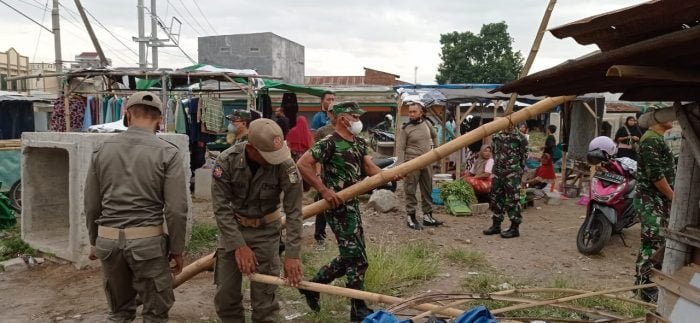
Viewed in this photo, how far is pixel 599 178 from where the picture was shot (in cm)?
644

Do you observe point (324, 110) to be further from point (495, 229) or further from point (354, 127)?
point (354, 127)

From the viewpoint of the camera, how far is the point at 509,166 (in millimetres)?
7211

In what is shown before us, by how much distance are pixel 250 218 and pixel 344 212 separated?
868 mm

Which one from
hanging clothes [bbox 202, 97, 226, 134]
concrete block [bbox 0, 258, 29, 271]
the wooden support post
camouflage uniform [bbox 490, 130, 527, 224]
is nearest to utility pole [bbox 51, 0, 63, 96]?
hanging clothes [bbox 202, 97, 226, 134]

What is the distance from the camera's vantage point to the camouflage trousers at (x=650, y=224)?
4781 millimetres

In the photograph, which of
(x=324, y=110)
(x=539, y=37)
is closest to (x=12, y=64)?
(x=324, y=110)

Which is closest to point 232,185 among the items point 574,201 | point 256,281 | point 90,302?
point 256,281

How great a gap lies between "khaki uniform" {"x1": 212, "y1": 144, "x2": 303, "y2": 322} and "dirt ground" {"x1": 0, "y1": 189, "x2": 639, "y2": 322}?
0.96 metres

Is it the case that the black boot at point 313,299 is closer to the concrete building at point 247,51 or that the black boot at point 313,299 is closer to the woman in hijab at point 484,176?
the woman in hijab at point 484,176

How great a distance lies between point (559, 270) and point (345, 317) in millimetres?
2889

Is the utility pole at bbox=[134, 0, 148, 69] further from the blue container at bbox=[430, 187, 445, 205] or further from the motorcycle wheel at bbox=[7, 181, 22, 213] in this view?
the blue container at bbox=[430, 187, 445, 205]

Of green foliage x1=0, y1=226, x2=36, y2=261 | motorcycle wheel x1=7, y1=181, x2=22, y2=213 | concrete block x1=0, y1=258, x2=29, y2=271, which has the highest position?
motorcycle wheel x1=7, y1=181, x2=22, y2=213

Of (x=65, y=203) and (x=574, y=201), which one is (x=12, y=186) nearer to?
(x=65, y=203)

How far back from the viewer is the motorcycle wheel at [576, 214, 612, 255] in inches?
250
